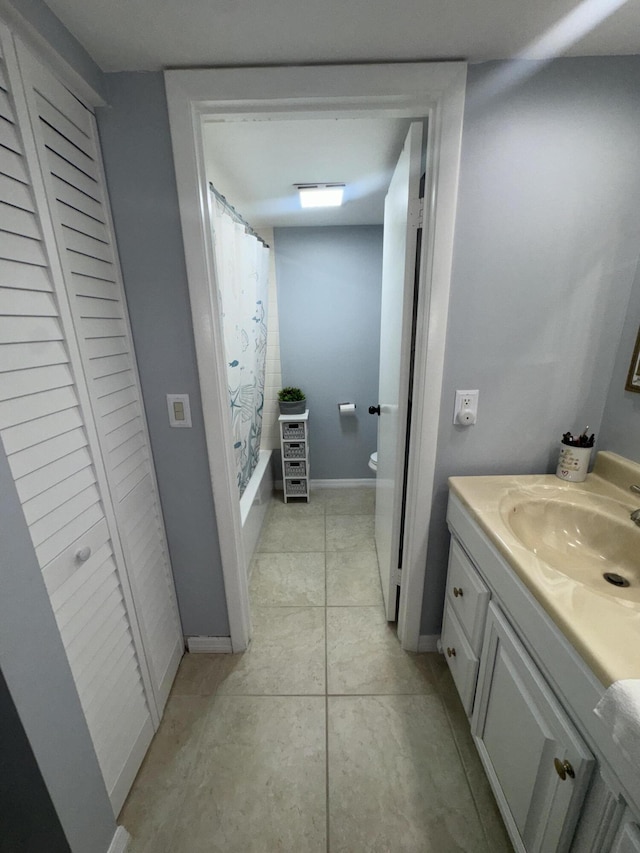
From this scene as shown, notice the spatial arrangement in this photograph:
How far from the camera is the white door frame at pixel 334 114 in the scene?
97 centimetres

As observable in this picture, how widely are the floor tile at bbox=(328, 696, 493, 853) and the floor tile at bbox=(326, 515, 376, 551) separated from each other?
3.24 ft

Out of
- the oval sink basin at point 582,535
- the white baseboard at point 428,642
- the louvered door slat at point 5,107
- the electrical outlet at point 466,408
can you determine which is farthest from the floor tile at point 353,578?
the louvered door slat at point 5,107

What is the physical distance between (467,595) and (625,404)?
86 centimetres

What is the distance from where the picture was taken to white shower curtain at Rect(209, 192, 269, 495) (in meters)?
1.74

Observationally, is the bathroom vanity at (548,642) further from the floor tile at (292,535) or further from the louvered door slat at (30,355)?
the louvered door slat at (30,355)

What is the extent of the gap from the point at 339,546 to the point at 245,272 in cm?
191

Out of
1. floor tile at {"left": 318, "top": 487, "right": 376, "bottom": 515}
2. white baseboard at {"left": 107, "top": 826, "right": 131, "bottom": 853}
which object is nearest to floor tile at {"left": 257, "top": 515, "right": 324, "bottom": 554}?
floor tile at {"left": 318, "top": 487, "right": 376, "bottom": 515}

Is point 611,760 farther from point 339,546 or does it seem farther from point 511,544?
point 339,546

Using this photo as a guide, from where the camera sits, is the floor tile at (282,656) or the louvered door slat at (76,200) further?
the floor tile at (282,656)

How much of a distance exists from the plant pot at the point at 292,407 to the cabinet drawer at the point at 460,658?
180cm

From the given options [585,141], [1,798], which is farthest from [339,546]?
[585,141]

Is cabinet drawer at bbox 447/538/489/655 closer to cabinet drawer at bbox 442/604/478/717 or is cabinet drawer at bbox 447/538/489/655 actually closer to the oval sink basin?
cabinet drawer at bbox 442/604/478/717

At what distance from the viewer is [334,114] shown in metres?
1.04

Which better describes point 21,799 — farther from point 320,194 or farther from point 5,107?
point 320,194
